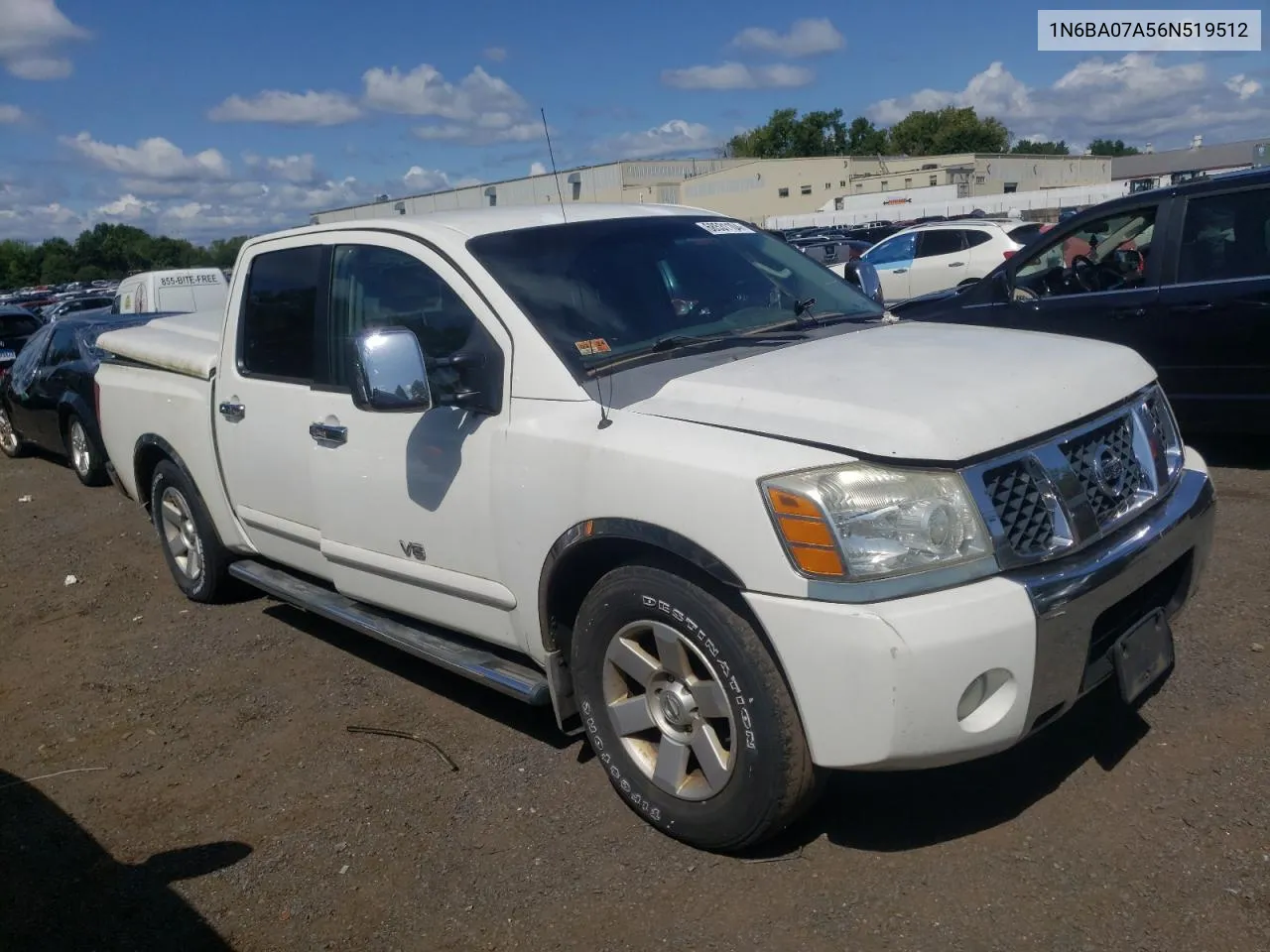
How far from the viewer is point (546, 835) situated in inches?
135

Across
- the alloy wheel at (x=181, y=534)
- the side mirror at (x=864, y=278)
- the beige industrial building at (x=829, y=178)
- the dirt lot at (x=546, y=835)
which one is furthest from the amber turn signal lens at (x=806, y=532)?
the beige industrial building at (x=829, y=178)

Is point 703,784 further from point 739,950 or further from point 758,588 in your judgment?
point 758,588

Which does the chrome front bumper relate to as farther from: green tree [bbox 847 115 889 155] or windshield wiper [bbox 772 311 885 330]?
green tree [bbox 847 115 889 155]

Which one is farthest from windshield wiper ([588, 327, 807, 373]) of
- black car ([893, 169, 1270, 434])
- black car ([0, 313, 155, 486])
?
black car ([0, 313, 155, 486])

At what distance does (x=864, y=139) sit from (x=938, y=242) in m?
108

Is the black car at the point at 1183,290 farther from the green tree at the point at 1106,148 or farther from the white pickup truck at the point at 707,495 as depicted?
the green tree at the point at 1106,148

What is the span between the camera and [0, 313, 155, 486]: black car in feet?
34.9

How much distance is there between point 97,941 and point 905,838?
92.6 inches

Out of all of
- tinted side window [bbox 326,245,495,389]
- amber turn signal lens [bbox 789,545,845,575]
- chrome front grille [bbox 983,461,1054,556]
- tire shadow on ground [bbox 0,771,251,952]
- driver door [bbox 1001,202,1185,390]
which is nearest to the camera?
amber turn signal lens [bbox 789,545,845,575]

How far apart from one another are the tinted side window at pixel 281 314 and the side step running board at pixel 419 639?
940mm

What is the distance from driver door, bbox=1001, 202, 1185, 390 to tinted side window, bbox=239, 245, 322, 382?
4818 mm

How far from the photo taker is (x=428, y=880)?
129 inches

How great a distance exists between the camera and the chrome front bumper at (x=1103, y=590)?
2740 mm

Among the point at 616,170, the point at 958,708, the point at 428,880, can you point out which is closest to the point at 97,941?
the point at 428,880
